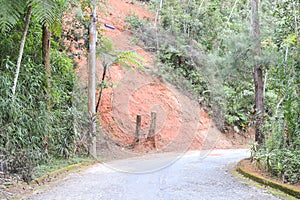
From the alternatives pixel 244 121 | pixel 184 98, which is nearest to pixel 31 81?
pixel 184 98

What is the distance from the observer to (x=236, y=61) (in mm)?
10781

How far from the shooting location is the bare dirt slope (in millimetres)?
16188

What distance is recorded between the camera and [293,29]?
27.4 ft

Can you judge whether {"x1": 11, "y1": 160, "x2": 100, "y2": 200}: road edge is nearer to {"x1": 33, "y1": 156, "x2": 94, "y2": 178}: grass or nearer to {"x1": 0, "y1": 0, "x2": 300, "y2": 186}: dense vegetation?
{"x1": 33, "y1": 156, "x2": 94, "y2": 178}: grass

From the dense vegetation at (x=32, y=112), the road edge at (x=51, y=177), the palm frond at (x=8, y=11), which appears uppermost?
the palm frond at (x=8, y=11)

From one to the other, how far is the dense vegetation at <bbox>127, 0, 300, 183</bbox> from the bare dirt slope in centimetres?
85

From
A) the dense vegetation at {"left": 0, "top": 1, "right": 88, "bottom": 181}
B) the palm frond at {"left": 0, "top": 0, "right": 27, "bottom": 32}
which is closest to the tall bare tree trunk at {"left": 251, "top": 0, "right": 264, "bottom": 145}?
the dense vegetation at {"left": 0, "top": 1, "right": 88, "bottom": 181}

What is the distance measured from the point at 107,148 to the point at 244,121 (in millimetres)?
10152

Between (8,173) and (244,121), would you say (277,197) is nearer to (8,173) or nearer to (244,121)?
(8,173)

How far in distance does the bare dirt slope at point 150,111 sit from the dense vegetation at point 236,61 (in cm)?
85

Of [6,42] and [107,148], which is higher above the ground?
[6,42]

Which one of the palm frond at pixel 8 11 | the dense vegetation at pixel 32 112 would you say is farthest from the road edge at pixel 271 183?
the palm frond at pixel 8 11

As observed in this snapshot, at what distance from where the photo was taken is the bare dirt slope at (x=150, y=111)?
53.1ft

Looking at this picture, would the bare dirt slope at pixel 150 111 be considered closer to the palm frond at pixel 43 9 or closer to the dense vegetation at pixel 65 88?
the dense vegetation at pixel 65 88
